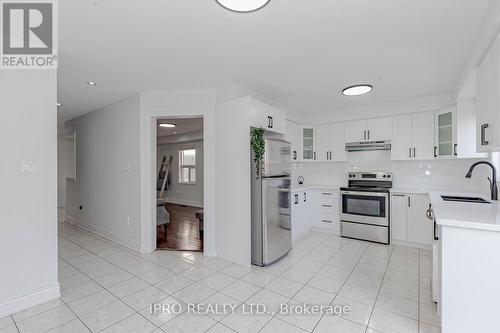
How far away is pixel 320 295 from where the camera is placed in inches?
94.4

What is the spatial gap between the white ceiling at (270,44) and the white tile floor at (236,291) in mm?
2486

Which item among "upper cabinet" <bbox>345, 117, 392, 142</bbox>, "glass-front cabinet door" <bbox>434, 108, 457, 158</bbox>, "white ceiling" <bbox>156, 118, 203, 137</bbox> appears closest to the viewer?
"glass-front cabinet door" <bbox>434, 108, 457, 158</bbox>

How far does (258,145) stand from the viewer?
9.88ft

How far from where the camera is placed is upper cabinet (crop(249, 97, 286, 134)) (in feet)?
Result: 10.2

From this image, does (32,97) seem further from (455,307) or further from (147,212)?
(455,307)

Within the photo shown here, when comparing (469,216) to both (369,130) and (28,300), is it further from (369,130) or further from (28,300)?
(28,300)

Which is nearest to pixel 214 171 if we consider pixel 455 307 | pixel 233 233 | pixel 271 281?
pixel 233 233

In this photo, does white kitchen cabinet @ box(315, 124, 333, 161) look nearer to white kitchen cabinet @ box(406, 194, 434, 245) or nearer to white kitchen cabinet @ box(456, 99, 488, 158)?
white kitchen cabinet @ box(406, 194, 434, 245)

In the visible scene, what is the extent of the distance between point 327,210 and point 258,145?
2.47 meters

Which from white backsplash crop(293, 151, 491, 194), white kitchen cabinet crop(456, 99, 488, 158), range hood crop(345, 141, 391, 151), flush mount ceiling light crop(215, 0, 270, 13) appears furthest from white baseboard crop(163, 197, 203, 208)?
flush mount ceiling light crop(215, 0, 270, 13)

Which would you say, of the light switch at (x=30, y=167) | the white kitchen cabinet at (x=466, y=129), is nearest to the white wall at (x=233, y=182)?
the light switch at (x=30, y=167)

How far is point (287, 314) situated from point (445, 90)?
396 cm

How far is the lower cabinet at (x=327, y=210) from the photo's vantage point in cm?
457

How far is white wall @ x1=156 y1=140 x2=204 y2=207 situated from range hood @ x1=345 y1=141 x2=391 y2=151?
466cm
